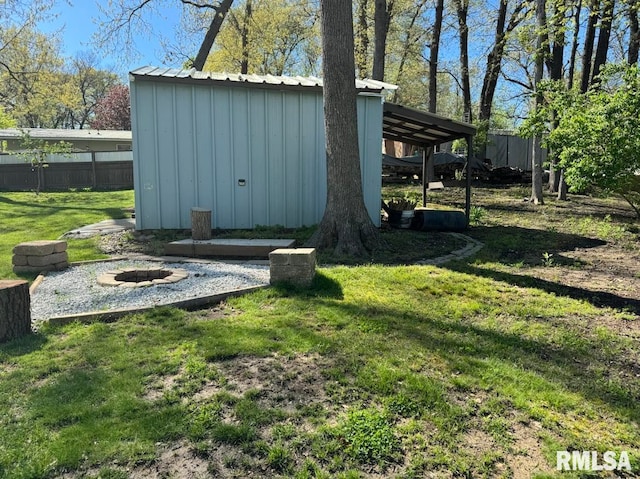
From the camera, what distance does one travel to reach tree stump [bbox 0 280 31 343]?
3422 millimetres

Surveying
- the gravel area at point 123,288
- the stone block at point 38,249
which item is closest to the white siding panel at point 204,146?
the gravel area at point 123,288

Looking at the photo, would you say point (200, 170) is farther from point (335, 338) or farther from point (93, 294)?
point (335, 338)

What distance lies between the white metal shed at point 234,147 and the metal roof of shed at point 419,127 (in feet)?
1.43

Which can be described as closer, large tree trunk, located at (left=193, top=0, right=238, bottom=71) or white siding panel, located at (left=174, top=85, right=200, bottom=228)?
white siding panel, located at (left=174, top=85, right=200, bottom=228)

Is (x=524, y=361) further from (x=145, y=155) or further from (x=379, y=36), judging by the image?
(x=379, y=36)

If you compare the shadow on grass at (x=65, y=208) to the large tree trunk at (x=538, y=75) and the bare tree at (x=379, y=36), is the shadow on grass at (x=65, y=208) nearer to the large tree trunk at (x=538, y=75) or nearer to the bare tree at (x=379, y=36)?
the bare tree at (x=379, y=36)

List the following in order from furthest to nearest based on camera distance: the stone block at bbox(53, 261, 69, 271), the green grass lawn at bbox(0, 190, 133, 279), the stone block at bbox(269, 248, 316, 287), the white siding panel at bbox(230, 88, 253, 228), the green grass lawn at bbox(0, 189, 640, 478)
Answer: the white siding panel at bbox(230, 88, 253, 228) → the green grass lawn at bbox(0, 190, 133, 279) → the stone block at bbox(53, 261, 69, 271) → the stone block at bbox(269, 248, 316, 287) → the green grass lawn at bbox(0, 189, 640, 478)

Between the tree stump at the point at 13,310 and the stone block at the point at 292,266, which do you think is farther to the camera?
the stone block at the point at 292,266

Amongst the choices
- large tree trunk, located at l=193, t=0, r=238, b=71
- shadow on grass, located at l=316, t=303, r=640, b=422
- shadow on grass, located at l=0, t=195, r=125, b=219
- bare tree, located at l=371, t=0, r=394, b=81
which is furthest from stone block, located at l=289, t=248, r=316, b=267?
large tree trunk, located at l=193, t=0, r=238, b=71

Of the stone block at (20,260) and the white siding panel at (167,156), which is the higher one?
the white siding panel at (167,156)

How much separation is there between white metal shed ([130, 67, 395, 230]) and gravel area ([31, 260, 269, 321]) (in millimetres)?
2504

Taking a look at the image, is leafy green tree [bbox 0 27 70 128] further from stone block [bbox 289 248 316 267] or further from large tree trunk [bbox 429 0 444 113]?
stone block [bbox 289 248 316 267]

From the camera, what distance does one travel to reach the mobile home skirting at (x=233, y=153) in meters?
8.05

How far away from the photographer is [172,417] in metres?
2.45
